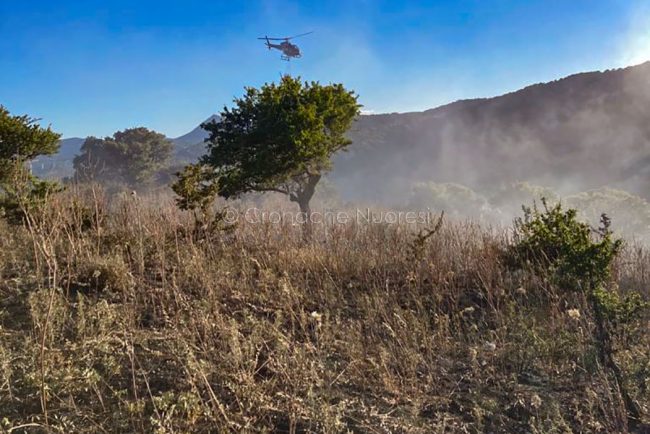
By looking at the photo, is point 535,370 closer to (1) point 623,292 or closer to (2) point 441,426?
(2) point 441,426

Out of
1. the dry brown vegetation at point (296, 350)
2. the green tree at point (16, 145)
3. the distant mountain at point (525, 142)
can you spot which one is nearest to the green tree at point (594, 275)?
the dry brown vegetation at point (296, 350)

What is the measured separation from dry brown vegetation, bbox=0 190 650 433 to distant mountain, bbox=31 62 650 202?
31642 mm

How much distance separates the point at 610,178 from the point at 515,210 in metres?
15.1

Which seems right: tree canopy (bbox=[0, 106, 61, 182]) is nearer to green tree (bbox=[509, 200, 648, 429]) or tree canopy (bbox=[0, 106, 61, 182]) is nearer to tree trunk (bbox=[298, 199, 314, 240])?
tree trunk (bbox=[298, 199, 314, 240])

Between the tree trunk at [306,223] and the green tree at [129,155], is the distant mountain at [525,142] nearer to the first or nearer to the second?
the green tree at [129,155]

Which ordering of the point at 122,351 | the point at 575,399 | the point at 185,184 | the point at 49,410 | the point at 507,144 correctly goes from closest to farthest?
the point at 49,410
the point at 575,399
the point at 122,351
the point at 185,184
the point at 507,144

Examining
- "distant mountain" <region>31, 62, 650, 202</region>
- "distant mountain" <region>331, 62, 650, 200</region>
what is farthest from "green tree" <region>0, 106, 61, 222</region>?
"distant mountain" <region>331, 62, 650, 200</region>

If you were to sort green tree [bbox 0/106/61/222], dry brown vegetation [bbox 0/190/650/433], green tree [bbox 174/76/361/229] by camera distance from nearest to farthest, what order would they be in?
dry brown vegetation [bbox 0/190/650/433], green tree [bbox 0/106/61/222], green tree [bbox 174/76/361/229]

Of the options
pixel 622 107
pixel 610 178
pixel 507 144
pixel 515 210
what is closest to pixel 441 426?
pixel 515 210

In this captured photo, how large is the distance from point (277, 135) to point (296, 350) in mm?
5009

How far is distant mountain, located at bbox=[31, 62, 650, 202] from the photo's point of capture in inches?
1368

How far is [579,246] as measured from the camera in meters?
2.84

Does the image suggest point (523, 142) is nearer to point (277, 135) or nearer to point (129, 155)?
point (129, 155)

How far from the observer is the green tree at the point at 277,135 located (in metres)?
6.57
